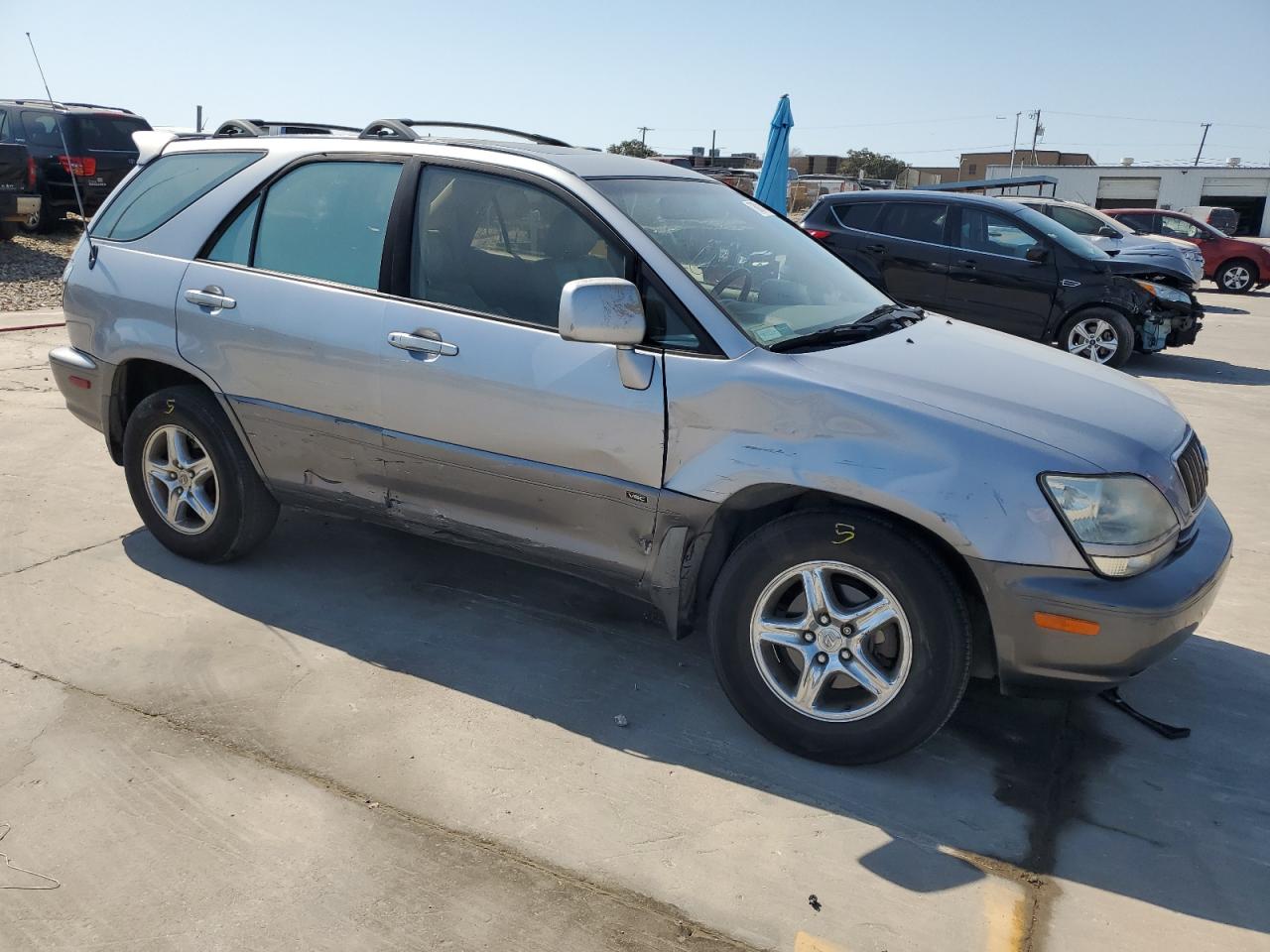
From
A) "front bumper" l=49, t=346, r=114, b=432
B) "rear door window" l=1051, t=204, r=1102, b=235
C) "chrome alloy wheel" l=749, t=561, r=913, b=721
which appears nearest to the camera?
"chrome alloy wheel" l=749, t=561, r=913, b=721

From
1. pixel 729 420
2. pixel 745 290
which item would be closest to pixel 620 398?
pixel 729 420

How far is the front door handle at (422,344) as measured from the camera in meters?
3.67

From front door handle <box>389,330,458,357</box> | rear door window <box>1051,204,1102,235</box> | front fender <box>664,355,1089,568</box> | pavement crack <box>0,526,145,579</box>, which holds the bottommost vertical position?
pavement crack <box>0,526,145,579</box>

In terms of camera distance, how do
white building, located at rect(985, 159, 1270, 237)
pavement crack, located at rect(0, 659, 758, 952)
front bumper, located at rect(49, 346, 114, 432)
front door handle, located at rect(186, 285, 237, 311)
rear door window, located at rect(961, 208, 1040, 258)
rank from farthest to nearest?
white building, located at rect(985, 159, 1270, 237) < rear door window, located at rect(961, 208, 1040, 258) < front bumper, located at rect(49, 346, 114, 432) < front door handle, located at rect(186, 285, 237, 311) < pavement crack, located at rect(0, 659, 758, 952)

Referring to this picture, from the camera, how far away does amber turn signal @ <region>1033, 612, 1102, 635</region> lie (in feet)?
9.47

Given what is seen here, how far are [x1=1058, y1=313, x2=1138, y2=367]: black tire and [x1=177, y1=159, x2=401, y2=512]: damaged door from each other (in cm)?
858

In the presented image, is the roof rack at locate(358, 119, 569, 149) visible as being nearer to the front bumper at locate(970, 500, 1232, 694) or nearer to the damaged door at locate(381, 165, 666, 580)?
the damaged door at locate(381, 165, 666, 580)

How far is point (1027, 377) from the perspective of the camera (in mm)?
3441

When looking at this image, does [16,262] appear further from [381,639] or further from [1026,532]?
[1026,532]

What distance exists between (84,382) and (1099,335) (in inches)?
376

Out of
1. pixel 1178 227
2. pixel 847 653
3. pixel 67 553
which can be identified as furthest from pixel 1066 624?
pixel 1178 227

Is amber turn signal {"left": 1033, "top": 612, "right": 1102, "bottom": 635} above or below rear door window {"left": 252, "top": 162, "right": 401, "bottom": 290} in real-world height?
below

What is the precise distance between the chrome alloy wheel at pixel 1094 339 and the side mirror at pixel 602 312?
8.74m

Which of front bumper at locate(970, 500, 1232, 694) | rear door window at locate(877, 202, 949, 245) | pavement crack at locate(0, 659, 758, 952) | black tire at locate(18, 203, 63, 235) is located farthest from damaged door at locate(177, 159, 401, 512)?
black tire at locate(18, 203, 63, 235)
